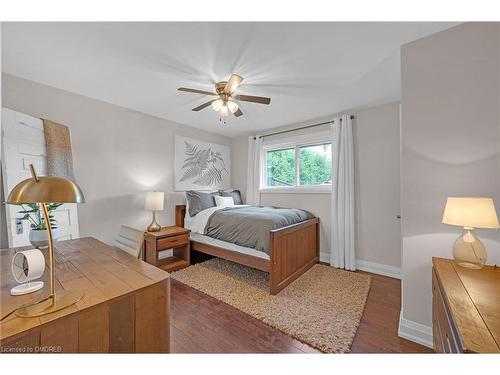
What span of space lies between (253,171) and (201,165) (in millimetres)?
1032

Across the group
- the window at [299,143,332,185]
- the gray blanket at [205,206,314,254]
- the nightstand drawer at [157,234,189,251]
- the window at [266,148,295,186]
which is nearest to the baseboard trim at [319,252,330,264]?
the gray blanket at [205,206,314,254]

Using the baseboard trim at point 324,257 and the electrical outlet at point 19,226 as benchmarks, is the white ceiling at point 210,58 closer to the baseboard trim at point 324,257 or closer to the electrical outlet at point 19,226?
the electrical outlet at point 19,226

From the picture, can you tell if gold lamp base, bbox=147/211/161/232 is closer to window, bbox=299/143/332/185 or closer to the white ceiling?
the white ceiling

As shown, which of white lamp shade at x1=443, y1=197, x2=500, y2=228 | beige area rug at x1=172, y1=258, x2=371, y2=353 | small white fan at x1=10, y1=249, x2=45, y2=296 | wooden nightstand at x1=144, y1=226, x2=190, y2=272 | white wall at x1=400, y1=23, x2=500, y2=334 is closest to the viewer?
small white fan at x1=10, y1=249, x2=45, y2=296

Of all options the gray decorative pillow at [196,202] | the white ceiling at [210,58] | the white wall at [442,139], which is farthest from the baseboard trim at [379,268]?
the gray decorative pillow at [196,202]

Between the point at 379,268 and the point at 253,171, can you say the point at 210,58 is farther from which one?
the point at 379,268

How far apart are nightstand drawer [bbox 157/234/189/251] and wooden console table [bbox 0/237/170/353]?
1487 mm

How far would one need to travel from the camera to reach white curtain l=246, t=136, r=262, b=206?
4027mm

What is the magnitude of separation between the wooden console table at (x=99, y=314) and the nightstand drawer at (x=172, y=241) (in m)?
1.49

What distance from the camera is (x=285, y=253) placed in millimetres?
2414
